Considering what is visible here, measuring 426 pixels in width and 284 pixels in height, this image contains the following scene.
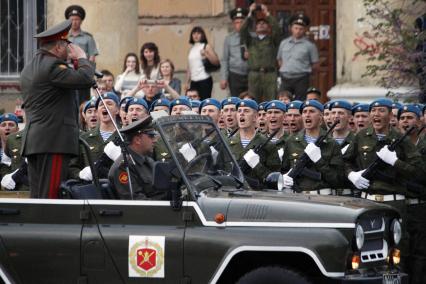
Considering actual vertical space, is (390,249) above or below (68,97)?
below

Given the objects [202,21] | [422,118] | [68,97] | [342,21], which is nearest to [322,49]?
[202,21]

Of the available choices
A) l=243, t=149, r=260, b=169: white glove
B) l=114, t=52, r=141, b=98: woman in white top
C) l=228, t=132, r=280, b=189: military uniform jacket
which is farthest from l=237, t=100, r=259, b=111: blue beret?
l=114, t=52, r=141, b=98: woman in white top

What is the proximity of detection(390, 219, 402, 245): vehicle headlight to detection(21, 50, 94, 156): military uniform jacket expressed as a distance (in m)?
2.61

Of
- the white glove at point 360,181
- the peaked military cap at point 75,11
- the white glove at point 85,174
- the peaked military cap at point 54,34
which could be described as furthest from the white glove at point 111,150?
the peaked military cap at point 75,11

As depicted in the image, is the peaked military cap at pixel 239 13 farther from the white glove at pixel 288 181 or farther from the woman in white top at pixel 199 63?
the white glove at pixel 288 181

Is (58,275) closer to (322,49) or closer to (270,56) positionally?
(270,56)

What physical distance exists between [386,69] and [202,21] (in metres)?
7.74

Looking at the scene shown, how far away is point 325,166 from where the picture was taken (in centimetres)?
1683

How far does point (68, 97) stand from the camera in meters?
14.1

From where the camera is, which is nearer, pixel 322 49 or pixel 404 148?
pixel 404 148

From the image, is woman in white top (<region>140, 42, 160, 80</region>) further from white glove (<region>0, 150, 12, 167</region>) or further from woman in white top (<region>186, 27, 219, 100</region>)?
white glove (<region>0, 150, 12, 167</region>)

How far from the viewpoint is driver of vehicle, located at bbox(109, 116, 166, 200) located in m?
13.5

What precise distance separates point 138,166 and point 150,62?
8.38m

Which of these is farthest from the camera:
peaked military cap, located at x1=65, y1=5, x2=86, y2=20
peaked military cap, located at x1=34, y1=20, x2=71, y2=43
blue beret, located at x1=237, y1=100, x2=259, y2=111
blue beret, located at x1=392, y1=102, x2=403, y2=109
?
peaked military cap, located at x1=65, y1=5, x2=86, y2=20
